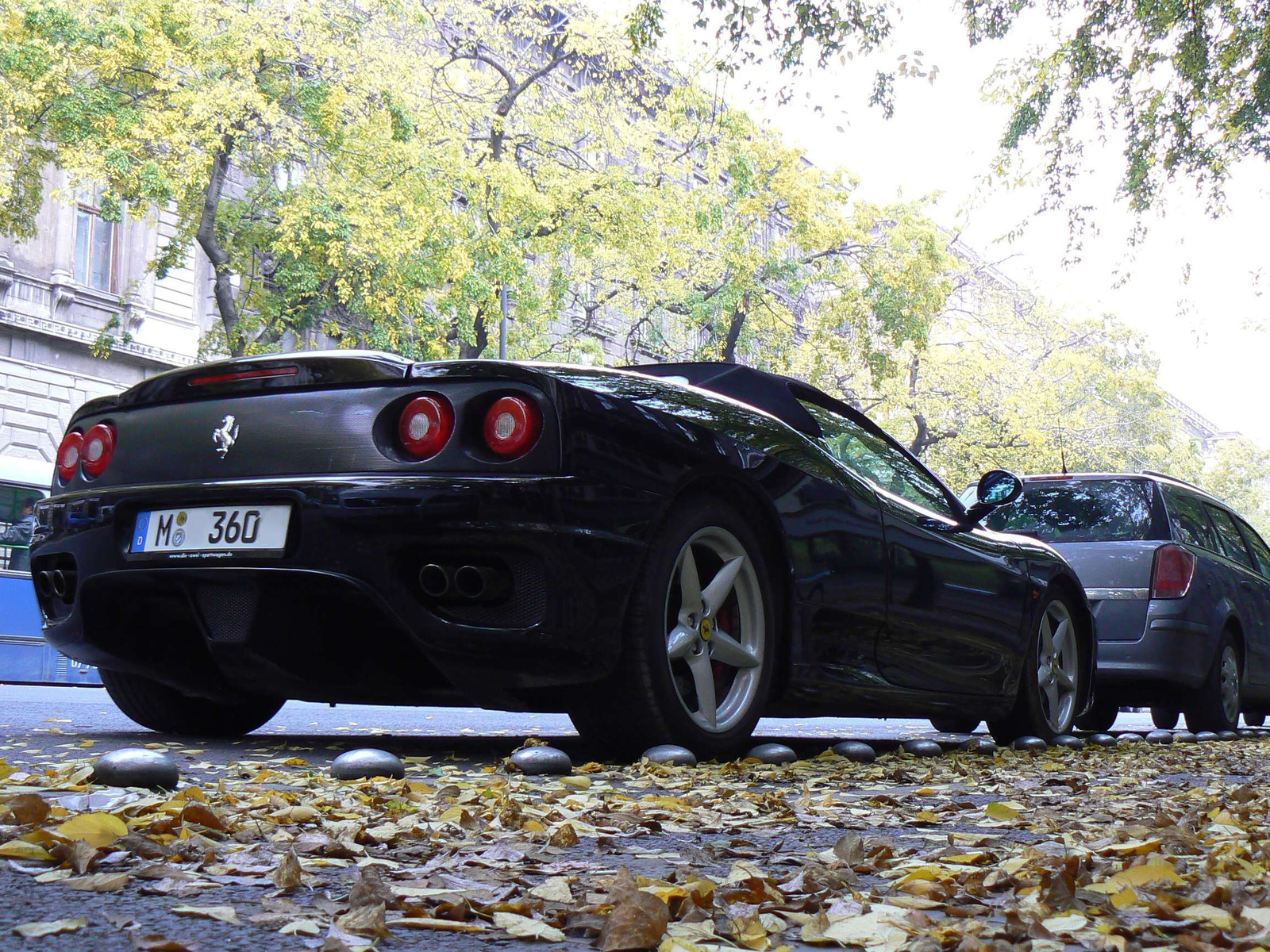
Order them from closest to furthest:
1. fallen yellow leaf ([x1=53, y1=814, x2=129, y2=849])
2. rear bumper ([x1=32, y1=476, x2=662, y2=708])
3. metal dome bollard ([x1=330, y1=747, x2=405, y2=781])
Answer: fallen yellow leaf ([x1=53, y1=814, x2=129, y2=849]) < metal dome bollard ([x1=330, y1=747, x2=405, y2=781]) < rear bumper ([x1=32, y1=476, x2=662, y2=708])

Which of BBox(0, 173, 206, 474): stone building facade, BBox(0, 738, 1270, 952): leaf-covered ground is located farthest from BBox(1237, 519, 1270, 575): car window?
BBox(0, 173, 206, 474): stone building facade

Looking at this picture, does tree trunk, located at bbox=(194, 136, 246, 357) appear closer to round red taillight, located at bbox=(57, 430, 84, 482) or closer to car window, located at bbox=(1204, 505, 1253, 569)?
car window, located at bbox=(1204, 505, 1253, 569)

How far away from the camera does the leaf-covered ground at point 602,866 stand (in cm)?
189

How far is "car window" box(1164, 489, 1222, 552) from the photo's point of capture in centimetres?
908

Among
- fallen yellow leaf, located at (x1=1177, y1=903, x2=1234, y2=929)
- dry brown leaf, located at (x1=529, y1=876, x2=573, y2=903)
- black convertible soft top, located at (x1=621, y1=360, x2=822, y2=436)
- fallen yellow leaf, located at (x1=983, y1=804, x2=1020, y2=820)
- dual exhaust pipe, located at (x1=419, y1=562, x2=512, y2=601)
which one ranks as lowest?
dry brown leaf, located at (x1=529, y1=876, x2=573, y2=903)

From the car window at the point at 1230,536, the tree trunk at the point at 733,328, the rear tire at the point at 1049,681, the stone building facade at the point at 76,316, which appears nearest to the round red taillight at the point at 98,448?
the rear tire at the point at 1049,681

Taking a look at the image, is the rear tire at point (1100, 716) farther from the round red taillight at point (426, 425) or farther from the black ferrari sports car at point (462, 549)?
the round red taillight at point (426, 425)

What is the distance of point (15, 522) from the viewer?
16.7 metres

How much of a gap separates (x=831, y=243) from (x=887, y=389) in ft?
25.1

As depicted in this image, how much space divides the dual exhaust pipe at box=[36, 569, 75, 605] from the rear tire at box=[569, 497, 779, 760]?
63.3 inches

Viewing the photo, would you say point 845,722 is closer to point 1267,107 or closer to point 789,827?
point 1267,107

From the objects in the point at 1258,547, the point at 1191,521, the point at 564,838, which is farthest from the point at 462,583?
the point at 1258,547

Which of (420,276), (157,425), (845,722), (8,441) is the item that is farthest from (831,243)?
(157,425)

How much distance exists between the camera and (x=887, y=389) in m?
35.5
